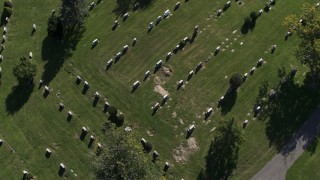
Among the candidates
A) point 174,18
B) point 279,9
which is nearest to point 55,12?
point 174,18

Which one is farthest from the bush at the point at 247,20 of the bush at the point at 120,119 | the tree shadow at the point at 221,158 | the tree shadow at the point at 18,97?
the tree shadow at the point at 18,97

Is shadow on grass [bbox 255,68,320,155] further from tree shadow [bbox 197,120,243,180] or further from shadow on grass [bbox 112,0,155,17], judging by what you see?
shadow on grass [bbox 112,0,155,17]

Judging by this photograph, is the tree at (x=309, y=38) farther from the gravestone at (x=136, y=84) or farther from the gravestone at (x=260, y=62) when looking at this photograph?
the gravestone at (x=136, y=84)

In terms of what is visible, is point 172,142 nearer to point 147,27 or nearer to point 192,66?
point 192,66

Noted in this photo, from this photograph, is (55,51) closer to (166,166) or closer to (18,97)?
(18,97)

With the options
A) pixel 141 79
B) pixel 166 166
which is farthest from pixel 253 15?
pixel 166 166

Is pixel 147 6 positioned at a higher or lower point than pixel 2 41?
lower

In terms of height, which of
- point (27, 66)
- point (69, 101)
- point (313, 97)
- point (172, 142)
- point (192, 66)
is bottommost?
point (313, 97)

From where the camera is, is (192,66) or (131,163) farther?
(192,66)
